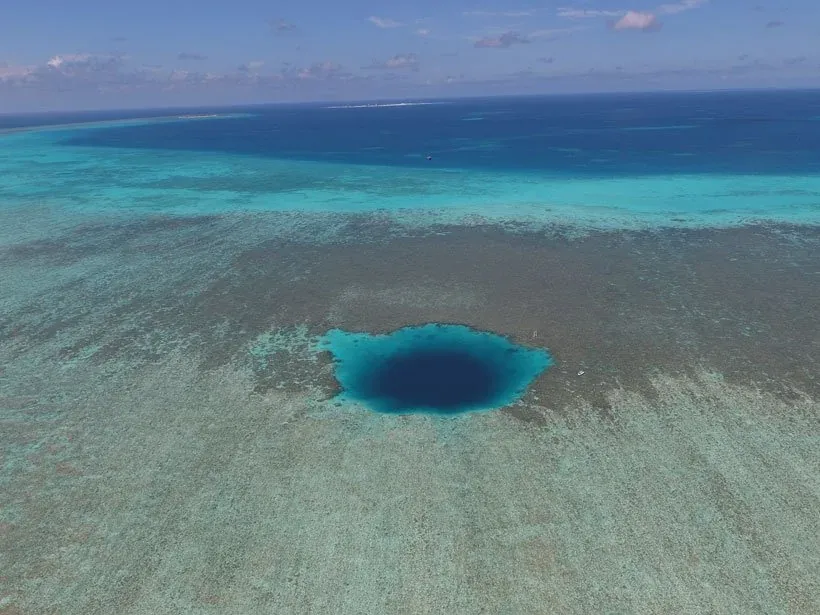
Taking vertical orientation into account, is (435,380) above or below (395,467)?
above

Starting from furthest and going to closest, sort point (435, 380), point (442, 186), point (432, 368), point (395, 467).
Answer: point (442, 186), point (432, 368), point (435, 380), point (395, 467)

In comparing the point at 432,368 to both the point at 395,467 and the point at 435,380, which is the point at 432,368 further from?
the point at 395,467

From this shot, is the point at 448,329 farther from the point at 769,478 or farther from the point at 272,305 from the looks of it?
the point at 769,478

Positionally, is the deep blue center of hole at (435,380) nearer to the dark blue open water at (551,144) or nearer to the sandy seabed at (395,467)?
the sandy seabed at (395,467)

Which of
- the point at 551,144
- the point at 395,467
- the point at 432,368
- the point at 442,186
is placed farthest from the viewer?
the point at 551,144

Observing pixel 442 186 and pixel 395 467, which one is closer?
pixel 395 467

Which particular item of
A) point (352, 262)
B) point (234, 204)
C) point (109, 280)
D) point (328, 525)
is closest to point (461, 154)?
point (234, 204)

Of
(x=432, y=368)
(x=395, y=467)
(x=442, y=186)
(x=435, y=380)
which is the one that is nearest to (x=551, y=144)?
(x=442, y=186)
